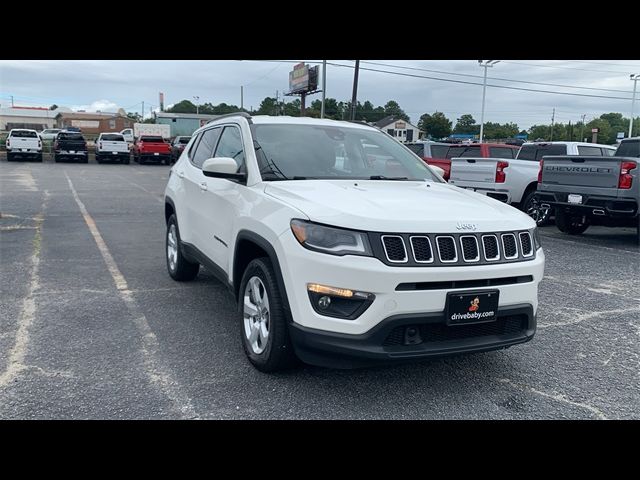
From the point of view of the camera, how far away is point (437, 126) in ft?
303

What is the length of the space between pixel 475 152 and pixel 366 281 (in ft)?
42.2

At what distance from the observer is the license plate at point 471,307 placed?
334cm

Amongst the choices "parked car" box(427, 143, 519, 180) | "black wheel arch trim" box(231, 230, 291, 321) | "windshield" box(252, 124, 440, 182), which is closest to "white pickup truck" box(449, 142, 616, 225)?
"parked car" box(427, 143, 519, 180)

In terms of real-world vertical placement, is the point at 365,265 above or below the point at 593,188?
below

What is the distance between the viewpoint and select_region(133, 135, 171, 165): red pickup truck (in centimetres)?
3331

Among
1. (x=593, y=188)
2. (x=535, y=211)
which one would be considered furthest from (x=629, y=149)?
(x=535, y=211)

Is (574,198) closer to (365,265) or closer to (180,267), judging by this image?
(180,267)

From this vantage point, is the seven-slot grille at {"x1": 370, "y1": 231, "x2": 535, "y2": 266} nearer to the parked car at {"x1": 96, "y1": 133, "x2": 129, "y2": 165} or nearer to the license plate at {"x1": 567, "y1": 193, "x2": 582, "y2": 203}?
the license plate at {"x1": 567, "y1": 193, "x2": 582, "y2": 203}

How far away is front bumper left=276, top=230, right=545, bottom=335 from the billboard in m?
45.3

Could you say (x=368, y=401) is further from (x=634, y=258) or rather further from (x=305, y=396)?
(x=634, y=258)

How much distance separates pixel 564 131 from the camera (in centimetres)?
11819

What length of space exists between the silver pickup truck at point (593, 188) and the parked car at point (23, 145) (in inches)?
1117
